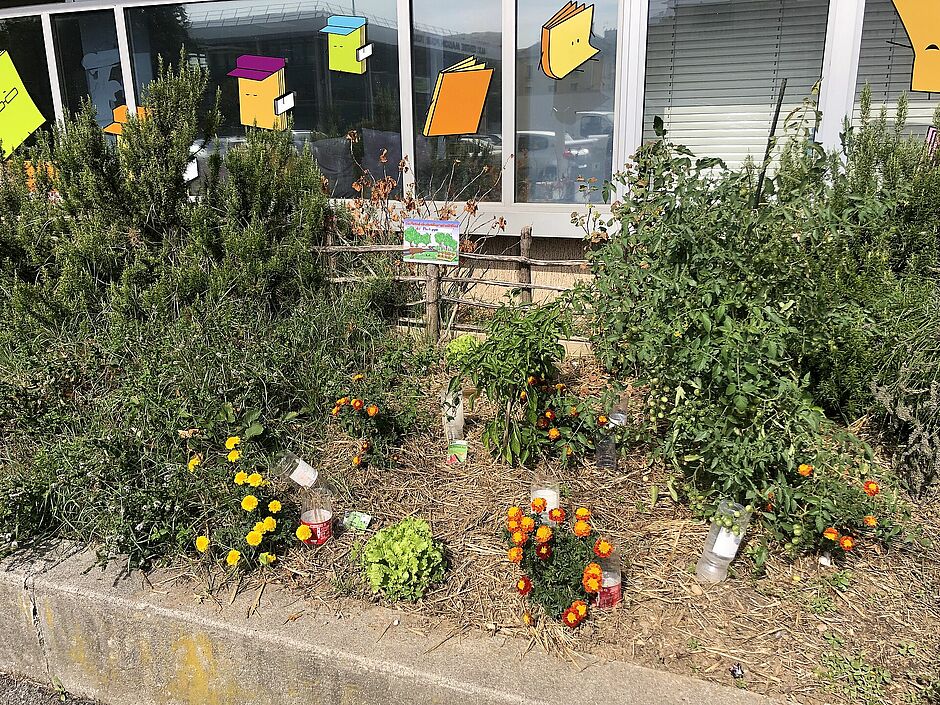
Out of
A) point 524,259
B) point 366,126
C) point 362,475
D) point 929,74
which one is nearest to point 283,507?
point 362,475

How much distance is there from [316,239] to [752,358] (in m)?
3.05

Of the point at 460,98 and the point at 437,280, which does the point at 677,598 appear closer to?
the point at 437,280

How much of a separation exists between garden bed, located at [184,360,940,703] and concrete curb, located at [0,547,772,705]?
0.09 metres

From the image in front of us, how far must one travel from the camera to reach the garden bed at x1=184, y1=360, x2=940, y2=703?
90.3 inches

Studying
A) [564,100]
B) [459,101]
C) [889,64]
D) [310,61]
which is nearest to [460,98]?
[459,101]

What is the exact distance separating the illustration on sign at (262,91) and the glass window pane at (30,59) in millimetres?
1999

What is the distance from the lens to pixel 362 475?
333 cm

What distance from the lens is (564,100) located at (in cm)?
527

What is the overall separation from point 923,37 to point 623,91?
1.87 metres

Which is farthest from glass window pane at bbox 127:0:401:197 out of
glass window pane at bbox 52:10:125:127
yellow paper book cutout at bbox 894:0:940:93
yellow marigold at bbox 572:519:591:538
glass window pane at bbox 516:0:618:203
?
A: yellow marigold at bbox 572:519:591:538

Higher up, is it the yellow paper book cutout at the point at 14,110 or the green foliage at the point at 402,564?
the yellow paper book cutout at the point at 14,110

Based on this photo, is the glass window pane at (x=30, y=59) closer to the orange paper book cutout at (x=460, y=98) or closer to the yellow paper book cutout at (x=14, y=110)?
the yellow paper book cutout at (x=14, y=110)

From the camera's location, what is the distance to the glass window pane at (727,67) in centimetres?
504

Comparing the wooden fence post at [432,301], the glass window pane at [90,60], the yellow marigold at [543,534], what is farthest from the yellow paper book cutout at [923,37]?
the glass window pane at [90,60]
